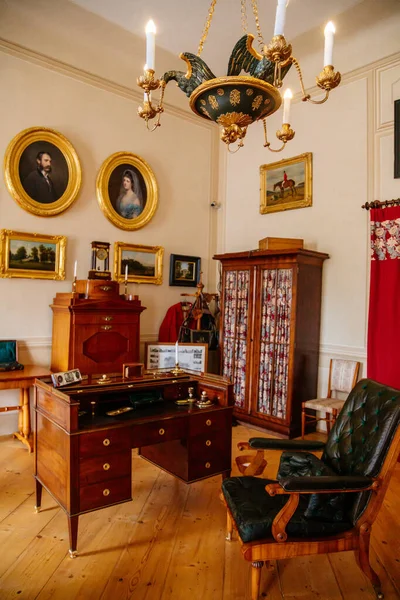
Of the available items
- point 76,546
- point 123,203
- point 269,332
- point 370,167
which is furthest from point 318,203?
point 76,546

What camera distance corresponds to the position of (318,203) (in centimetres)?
520

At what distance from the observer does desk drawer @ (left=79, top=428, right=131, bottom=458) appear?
2.45 meters

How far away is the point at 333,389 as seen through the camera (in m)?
4.84

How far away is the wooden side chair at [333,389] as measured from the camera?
443cm

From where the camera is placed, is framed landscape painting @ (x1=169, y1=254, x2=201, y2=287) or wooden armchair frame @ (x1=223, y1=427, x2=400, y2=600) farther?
framed landscape painting @ (x1=169, y1=254, x2=201, y2=287)

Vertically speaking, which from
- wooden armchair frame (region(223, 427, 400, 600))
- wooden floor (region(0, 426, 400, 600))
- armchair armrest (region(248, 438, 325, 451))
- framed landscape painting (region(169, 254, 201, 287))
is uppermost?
framed landscape painting (region(169, 254, 201, 287))

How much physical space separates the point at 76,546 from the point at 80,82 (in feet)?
16.4

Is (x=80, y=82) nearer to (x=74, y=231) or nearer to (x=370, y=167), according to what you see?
(x=74, y=231)

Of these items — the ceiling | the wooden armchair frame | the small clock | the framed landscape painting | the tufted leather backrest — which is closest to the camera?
the wooden armchair frame

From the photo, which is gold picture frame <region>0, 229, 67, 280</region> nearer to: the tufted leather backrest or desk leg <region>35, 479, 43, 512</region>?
desk leg <region>35, 479, 43, 512</region>

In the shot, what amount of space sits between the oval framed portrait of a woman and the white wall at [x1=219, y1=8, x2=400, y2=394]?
1.91m

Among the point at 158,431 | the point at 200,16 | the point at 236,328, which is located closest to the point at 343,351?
the point at 236,328

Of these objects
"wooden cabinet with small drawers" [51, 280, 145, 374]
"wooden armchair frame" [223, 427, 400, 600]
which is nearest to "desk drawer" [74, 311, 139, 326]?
"wooden cabinet with small drawers" [51, 280, 145, 374]

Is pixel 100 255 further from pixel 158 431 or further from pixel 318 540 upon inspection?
pixel 318 540
